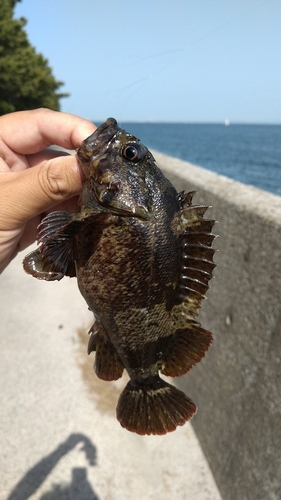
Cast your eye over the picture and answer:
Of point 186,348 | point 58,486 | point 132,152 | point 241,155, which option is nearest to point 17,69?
point 241,155

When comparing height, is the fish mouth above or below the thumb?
above

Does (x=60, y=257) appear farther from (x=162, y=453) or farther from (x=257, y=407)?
(x=162, y=453)

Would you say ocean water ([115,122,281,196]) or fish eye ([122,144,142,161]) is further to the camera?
ocean water ([115,122,281,196])

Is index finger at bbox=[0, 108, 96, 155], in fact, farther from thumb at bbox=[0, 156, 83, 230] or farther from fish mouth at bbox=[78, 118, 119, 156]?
fish mouth at bbox=[78, 118, 119, 156]

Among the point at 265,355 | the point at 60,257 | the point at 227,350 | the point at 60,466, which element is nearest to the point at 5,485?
the point at 60,466

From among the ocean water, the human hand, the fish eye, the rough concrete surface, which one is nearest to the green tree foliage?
the ocean water

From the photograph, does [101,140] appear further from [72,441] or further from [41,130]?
[72,441]

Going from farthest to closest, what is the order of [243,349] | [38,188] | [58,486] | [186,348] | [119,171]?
[58,486], [243,349], [38,188], [186,348], [119,171]

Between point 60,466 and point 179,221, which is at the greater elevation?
point 179,221
